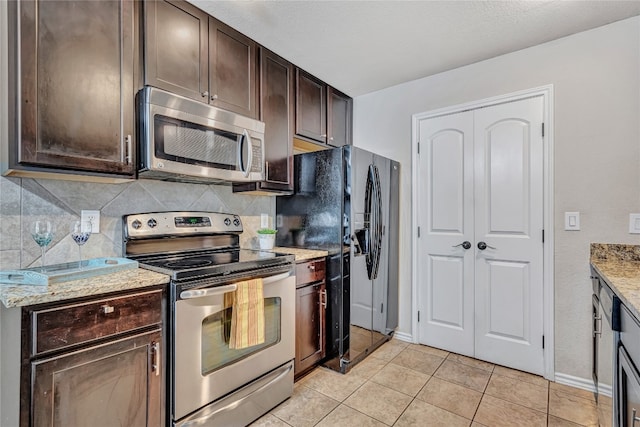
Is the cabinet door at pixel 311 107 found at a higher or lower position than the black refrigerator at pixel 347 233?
higher

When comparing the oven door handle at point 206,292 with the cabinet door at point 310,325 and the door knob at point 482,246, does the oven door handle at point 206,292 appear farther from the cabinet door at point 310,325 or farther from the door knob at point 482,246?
the door knob at point 482,246

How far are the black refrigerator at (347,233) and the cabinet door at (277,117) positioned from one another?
16cm

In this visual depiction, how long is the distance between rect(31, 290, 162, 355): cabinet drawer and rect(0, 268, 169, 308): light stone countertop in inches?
1.7

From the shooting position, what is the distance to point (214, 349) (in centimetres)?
167

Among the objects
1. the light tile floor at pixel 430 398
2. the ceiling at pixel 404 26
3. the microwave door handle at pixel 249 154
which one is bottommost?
the light tile floor at pixel 430 398

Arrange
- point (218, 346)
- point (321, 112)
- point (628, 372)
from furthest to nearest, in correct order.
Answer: point (321, 112)
point (218, 346)
point (628, 372)

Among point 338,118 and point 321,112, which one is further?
point 338,118

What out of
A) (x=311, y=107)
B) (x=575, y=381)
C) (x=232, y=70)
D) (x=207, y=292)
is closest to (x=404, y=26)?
(x=311, y=107)

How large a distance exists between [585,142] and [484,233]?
0.88 metres

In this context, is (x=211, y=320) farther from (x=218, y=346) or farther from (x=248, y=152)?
(x=248, y=152)

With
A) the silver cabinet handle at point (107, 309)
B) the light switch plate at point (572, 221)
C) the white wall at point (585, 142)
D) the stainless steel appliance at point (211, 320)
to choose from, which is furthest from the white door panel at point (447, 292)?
the silver cabinet handle at point (107, 309)

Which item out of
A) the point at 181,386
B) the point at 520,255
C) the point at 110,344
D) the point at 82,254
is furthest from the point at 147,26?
the point at 520,255

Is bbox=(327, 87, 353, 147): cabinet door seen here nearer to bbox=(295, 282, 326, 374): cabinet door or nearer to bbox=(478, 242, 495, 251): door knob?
bbox=(295, 282, 326, 374): cabinet door

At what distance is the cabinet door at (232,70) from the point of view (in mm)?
2029
